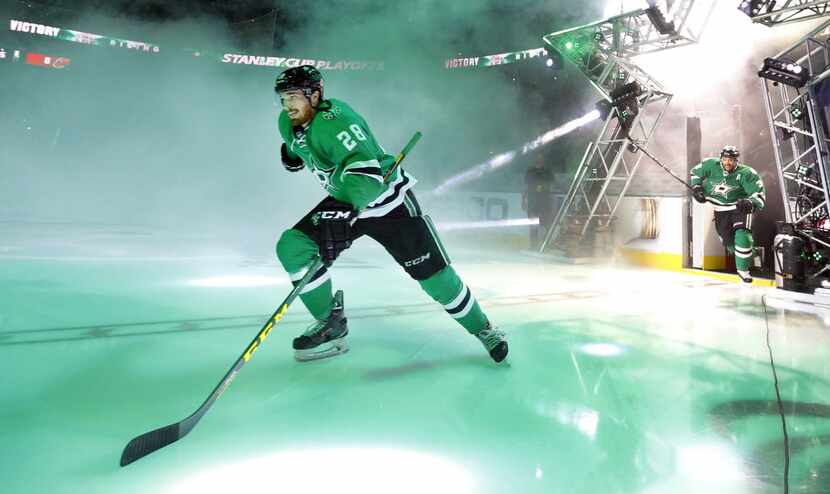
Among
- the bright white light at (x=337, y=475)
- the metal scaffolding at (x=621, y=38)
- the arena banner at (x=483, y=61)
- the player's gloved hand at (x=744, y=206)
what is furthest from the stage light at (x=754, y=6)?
the arena banner at (x=483, y=61)

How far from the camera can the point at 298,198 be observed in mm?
16219

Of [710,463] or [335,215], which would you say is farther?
[335,215]

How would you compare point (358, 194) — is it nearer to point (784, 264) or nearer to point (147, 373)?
point (147, 373)

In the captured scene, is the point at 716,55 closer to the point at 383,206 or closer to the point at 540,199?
the point at 540,199

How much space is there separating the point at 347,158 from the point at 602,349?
5.54 feet

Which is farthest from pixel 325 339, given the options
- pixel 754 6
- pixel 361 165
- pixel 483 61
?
pixel 483 61

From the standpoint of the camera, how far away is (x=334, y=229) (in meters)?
2.11

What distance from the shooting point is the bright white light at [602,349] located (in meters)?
2.54

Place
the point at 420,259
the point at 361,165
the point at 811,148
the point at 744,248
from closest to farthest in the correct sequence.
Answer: the point at 361,165 < the point at 420,259 < the point at 811,148 < the point at 744,248

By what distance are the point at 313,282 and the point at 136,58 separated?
16448 mm

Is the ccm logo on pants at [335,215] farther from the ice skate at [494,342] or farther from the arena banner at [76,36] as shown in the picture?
the arena banner at [76,36]

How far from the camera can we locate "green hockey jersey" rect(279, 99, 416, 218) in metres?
2.06

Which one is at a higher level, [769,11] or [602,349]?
[769,11]

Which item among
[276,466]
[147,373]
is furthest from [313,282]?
[276,466]
